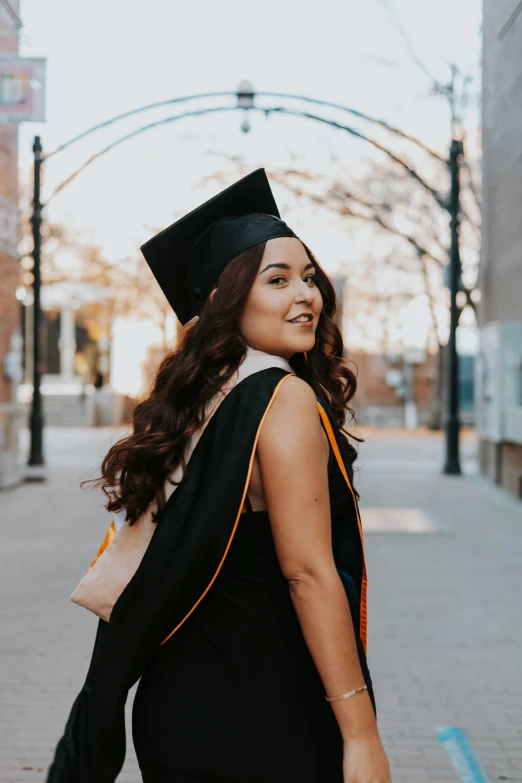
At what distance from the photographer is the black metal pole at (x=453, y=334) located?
55.8 feet

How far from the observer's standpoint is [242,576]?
190 centimetres

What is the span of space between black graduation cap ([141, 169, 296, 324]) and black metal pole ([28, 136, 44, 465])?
15.2 metres

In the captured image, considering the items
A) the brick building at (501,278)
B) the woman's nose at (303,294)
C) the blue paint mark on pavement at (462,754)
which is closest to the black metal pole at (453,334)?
the brick building at (501,278)

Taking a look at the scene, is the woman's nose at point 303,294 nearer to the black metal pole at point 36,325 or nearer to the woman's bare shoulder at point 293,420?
the woman's bare shoulder at point 293,420

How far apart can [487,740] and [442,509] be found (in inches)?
326

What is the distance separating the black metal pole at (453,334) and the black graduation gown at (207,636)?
15384 mm

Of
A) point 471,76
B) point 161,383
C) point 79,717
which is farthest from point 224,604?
point 471,76

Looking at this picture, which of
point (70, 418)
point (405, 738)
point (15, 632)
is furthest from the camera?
point (70, 418)

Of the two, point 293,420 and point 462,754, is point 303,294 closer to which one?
point 293,420

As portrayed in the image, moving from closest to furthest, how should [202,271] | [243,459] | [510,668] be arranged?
[243,459], [202,271], [510,668]

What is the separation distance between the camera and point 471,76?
69.3 ft

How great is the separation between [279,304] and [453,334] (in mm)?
16036

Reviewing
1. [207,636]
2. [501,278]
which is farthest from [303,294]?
[501,278]

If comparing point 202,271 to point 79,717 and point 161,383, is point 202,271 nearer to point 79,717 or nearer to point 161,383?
point 161,383
